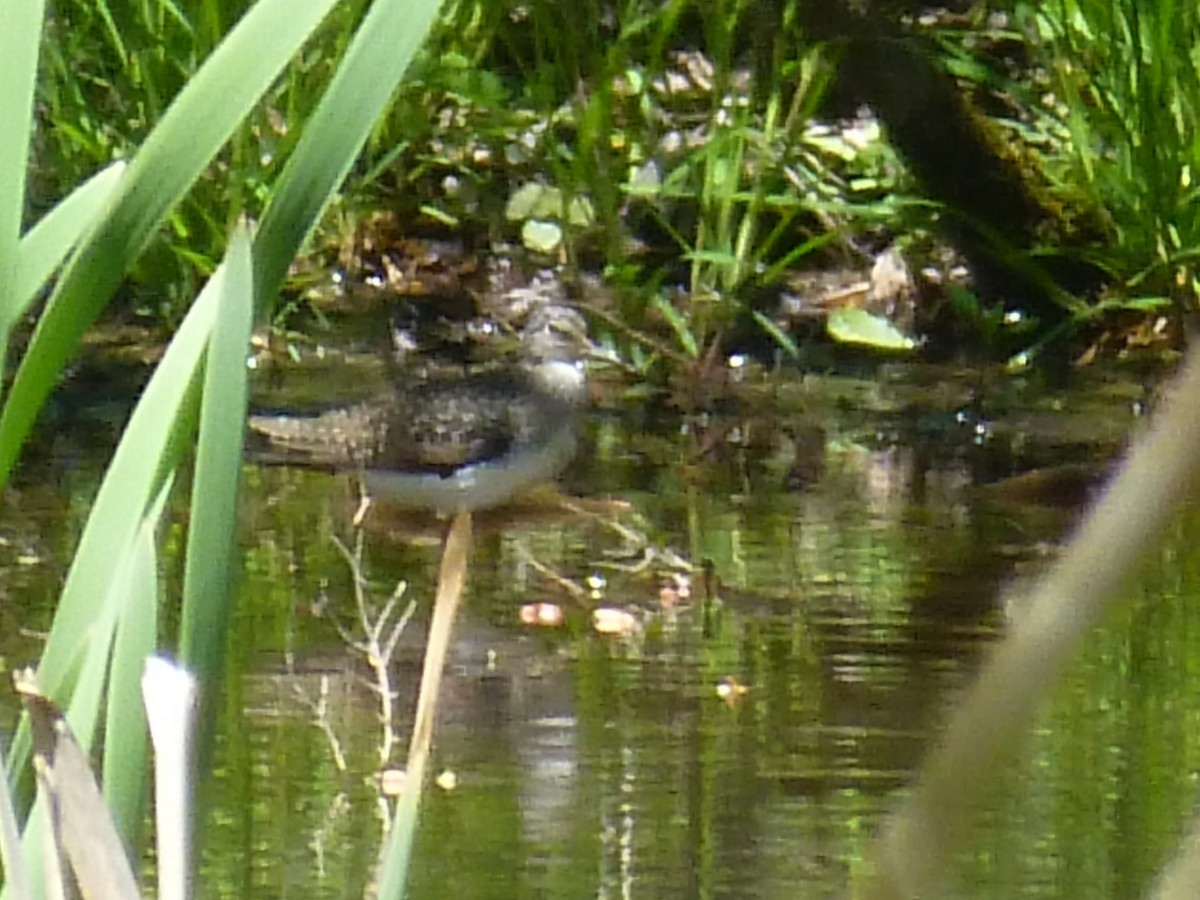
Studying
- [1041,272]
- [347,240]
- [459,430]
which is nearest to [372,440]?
[459,430]

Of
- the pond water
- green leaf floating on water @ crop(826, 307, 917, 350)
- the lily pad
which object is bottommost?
the pond water

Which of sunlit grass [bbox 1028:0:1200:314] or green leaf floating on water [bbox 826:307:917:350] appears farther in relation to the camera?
green leaf floating on water [bbox 826:307:917:350]

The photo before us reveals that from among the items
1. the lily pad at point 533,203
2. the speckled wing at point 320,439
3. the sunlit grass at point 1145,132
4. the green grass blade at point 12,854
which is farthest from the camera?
the lily pad at point 533,203

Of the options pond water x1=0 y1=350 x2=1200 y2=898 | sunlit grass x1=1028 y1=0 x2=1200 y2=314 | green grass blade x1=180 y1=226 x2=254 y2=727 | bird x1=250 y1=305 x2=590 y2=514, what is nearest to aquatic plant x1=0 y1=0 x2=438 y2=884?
green grass blade x1=180 y1=226 x2=254 y2=727

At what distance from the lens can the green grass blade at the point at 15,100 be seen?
2.37ft

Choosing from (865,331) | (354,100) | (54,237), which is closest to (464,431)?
(865,331)

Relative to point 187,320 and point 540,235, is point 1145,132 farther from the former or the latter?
point 187,320

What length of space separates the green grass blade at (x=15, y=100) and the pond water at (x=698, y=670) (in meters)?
0.40

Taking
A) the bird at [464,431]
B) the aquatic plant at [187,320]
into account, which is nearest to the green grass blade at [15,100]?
the aquatic plant at [187,320]

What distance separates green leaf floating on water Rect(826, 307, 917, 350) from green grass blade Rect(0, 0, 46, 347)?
221 centimetres

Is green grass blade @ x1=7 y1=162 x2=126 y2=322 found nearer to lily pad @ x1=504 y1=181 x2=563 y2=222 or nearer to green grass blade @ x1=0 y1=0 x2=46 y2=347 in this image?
green grass blade @ x1=0 y1=0 x2=46 y2=347

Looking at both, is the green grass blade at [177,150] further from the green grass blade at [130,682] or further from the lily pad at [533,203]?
the lily pad at [533,203]

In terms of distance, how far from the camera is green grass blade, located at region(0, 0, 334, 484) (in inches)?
26.9

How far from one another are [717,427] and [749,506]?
0.37 meters
